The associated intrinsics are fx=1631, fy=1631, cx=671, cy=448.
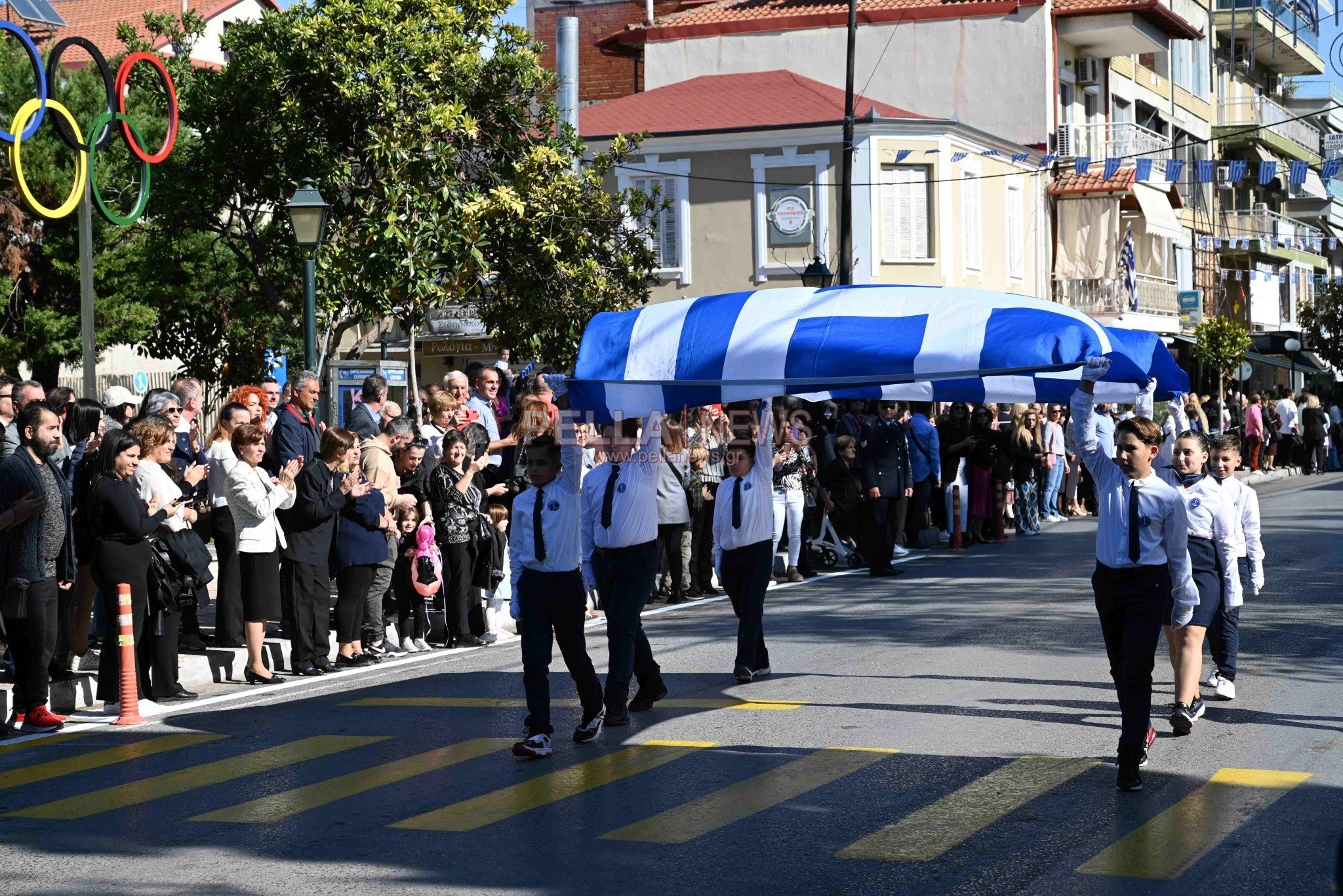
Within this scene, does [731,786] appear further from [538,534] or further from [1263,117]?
[1263,117]

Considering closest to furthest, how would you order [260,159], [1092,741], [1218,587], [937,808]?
[937,808] → [1092,741] → [1218,587] → [260,159]

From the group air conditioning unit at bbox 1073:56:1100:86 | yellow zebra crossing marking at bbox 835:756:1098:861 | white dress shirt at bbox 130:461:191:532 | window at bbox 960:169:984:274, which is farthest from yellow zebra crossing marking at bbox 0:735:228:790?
air conditioning unit at bbox 1073:56:1100:86

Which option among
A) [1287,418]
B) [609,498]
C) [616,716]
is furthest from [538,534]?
[1287,418]

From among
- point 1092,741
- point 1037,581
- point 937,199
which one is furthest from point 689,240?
point 1092,741

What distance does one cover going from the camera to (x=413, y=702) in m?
10.8

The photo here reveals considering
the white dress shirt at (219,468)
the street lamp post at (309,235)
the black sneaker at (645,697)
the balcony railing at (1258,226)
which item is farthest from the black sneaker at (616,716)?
the balcony railing at (1258,226)

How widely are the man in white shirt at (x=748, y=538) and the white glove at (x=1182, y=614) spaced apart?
3024 mm

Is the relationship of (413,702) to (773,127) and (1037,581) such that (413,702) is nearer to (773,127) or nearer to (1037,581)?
(1037,581)

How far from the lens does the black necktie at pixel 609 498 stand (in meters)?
9.89

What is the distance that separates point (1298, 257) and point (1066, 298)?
90.7ft

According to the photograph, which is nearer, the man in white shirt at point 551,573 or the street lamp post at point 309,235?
the man in white shirt at point 551,573

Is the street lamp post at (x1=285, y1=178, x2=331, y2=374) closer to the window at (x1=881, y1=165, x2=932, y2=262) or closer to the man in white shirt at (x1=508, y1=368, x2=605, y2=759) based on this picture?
the man in white shirt at (x1=508, y1=368, x2=605, y2=759)

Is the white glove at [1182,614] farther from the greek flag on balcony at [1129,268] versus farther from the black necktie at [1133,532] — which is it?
the greek flag on balcony at [1129,268]

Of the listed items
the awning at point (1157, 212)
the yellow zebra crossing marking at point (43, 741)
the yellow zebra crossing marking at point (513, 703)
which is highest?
the awning at point (1157, 212)
